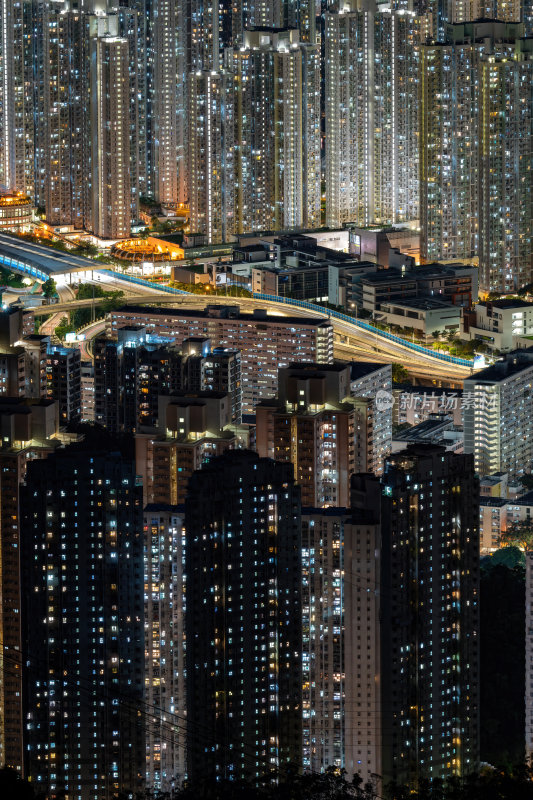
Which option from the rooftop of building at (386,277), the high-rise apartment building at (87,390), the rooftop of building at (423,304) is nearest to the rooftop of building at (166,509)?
the high-rise apartment building at (87,390)

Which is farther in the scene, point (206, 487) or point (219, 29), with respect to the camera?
point (219, 29)

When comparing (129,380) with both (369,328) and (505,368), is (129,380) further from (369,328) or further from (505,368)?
(369,328)

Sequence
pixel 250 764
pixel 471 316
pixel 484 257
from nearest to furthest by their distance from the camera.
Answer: pixel 250 764 < pixel 471 316 < pixel 484 257

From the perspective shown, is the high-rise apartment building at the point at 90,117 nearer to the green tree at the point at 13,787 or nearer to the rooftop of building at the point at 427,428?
the rooftop of building at the point at 427,428

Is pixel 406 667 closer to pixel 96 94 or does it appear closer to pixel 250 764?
pixel 250 764

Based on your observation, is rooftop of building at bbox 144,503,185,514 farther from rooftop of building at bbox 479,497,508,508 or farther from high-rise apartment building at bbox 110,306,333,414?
high-rise apartment building at bbox 110,306,333,414

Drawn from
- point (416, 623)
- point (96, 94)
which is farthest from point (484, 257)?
point (416, 623)
